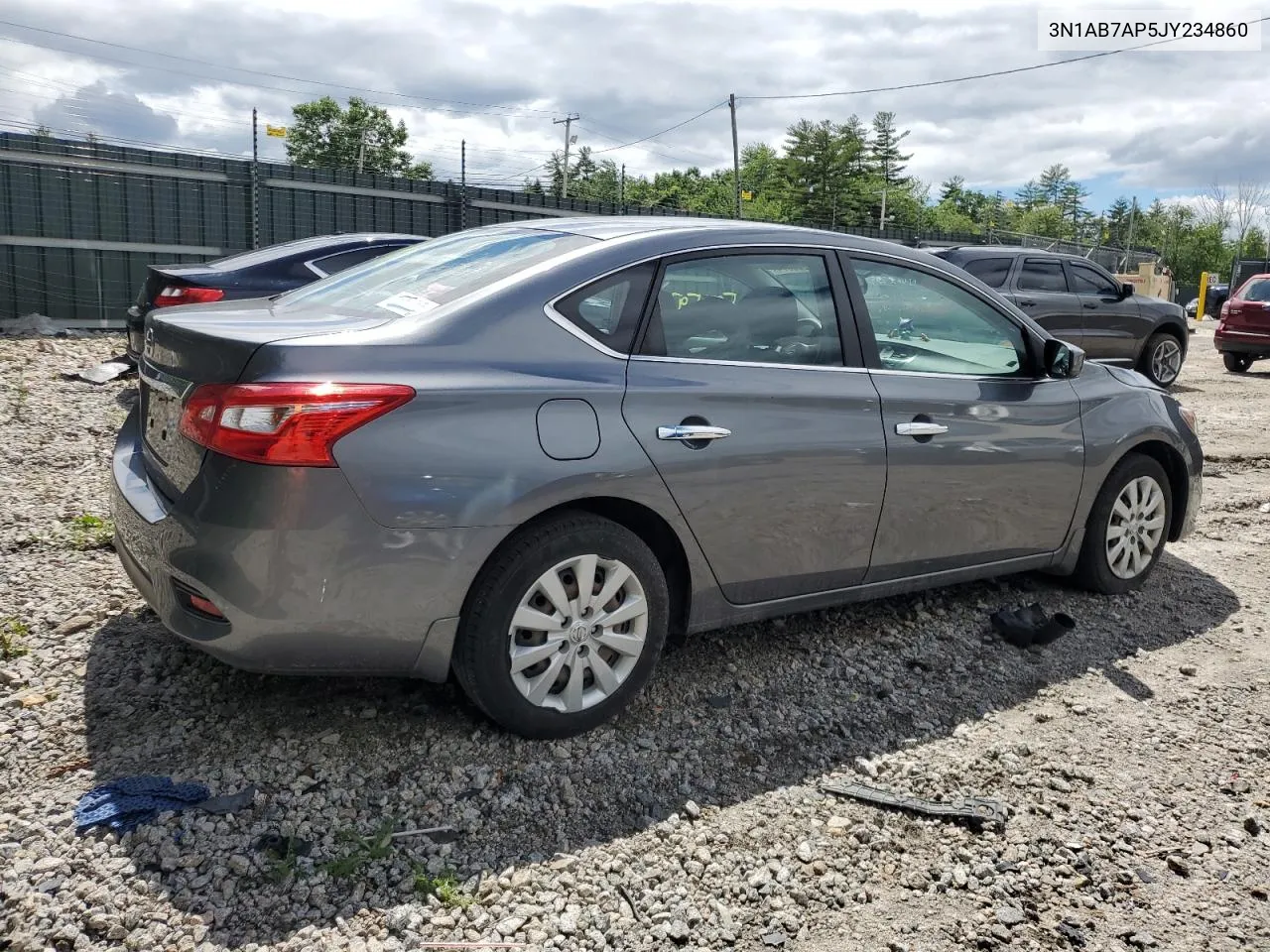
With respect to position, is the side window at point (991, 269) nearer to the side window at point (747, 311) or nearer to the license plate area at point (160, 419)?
the side window at point (747, 311)

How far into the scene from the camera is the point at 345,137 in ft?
299

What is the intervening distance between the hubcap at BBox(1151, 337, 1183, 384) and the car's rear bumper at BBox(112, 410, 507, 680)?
1327 cm

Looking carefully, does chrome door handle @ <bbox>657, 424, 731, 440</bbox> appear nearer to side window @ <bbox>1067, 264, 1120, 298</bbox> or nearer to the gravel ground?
the gravel ground

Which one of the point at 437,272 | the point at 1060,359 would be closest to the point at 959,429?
the point at 1060,359

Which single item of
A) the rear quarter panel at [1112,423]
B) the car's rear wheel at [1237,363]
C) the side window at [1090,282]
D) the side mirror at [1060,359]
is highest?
the side window at [1090,282]

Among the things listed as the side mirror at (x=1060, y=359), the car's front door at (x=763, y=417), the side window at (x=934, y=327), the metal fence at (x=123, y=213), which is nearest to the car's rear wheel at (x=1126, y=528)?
the side mirror at (x=1060, y=359)

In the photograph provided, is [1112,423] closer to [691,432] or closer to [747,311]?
[747,311]

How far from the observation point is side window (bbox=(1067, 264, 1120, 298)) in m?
13.5

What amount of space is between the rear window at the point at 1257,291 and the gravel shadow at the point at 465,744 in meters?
14.7

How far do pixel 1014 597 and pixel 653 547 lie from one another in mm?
2277

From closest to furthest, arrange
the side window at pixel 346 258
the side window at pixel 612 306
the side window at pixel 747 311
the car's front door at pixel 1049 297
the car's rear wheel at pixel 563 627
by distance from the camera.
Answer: the car's rear wheel at pixel 563 627 < the side window at pixel 612 306 < the side window at pixel 747 311 < the side window at pixel 346 258 < the car's front door at pixel 1049 297

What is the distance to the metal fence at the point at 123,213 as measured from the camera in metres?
12.9

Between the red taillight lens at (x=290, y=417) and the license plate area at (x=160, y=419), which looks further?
the license plate area at (x=160, y=419)

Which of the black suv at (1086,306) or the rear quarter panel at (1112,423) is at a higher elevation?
the black suv at (1086,306)
